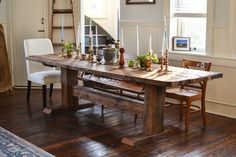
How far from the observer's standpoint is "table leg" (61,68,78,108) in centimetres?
513

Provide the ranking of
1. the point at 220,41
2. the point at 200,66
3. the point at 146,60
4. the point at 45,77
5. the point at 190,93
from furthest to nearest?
1. the point at 45,77
2. the point at 220,41
3. the point at 200,66
4. the point at 190,93
5. the point at 146,60

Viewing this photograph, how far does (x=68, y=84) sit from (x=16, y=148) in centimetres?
165

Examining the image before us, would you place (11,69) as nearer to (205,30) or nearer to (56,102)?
(56,102)

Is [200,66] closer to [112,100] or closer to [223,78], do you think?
[223,78]

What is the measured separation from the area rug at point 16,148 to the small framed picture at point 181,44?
276 cm

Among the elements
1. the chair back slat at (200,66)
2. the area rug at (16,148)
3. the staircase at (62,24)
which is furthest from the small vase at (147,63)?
the staircase at (62,24)

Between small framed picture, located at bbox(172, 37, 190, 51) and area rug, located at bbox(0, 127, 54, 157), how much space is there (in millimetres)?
2759

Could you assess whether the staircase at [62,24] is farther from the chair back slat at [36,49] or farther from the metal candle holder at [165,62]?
the metal candle holder at [165,62]

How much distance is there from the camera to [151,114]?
402 cm

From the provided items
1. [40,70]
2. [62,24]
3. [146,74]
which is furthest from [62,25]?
[146,74]

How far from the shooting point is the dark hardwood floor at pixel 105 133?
3.76m

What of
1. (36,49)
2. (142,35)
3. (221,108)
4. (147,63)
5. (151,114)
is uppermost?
(142,35)

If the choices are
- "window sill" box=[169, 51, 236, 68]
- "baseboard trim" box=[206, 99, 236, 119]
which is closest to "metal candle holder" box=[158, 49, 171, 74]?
"window sill" box=[169, 51, 236, 68]

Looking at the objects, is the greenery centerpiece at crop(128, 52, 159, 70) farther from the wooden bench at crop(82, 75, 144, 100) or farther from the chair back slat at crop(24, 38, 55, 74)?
the chair back slat at crop(24, 38, 55, 74)
